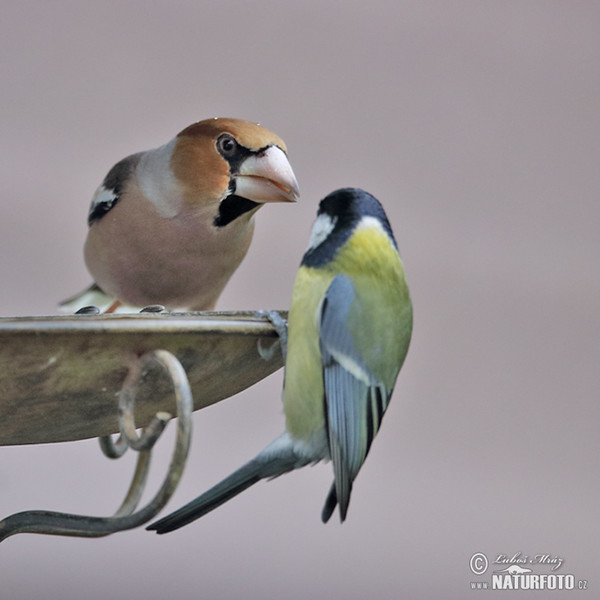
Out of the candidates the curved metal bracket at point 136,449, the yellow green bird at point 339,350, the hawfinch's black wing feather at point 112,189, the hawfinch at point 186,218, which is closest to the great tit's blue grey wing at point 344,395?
the yellow green bird at point 339,350

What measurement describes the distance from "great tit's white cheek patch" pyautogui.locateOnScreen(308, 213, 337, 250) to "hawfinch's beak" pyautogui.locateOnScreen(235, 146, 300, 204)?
17cm

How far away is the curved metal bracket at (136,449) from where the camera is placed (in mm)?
779

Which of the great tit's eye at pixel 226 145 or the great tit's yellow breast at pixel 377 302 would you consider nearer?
the great tit's yellow breast at pixel 377 302

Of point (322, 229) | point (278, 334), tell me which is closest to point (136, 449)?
point (278, 334)

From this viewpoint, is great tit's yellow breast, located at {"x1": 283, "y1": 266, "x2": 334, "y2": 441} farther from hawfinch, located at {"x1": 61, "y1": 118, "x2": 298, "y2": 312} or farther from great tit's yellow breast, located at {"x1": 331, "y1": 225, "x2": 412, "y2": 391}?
hawfinch, located at {"x1": 61, "y1": 118, "x2": 298, "y2": 312}

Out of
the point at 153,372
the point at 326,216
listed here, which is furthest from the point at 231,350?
the point at 326,216

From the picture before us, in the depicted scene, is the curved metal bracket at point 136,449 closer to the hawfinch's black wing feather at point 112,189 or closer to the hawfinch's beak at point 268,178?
the hawfinch's beak at point 268,178

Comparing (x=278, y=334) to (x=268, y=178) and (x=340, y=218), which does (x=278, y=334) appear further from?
(x=268, y=178)

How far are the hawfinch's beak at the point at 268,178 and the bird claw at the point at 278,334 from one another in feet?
1.10

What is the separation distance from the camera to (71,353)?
2.44ft

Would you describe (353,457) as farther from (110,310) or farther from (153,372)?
(110,310)

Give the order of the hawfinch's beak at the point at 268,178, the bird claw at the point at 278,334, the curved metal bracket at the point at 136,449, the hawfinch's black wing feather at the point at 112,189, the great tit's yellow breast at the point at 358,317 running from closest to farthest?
the curved metal bracket at the point at 136,449 → the bird claw at the point at 278,334 → the great tit's yellow breast at the point at 358,317 → the hawfinch's beak at the point at 268,178 → the hawfinch's black wing feather at the point at 112,189

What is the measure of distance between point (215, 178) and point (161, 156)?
6.4 inches

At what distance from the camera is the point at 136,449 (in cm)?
84
